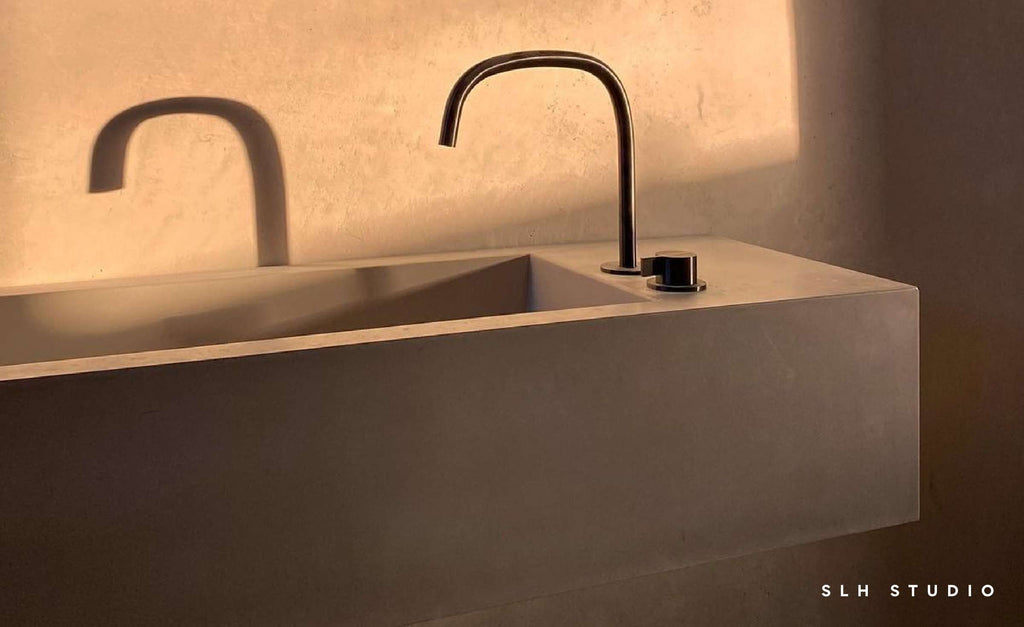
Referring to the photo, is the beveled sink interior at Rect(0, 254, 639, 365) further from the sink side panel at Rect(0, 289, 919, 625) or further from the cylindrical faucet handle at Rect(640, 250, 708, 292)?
the sink side panel at Rect(0, 289, 919, 625)

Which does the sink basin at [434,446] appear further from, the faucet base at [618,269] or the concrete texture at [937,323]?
the concrete texture at [937,323]

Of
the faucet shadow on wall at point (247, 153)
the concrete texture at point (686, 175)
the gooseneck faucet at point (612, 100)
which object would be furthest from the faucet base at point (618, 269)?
the faucet shadow on wall at point (247, 153)

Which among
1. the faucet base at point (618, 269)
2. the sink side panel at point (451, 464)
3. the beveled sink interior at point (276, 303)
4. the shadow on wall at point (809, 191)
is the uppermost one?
the shadow on wall at point (809, 191)

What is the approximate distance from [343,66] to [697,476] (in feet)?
2.24

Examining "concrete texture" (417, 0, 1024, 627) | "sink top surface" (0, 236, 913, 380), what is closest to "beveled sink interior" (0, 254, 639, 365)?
"sink top surface" (0, 236, 913, 380)

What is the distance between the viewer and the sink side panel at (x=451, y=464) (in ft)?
2.74

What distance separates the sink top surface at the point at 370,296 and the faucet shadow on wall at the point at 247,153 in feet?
0.16

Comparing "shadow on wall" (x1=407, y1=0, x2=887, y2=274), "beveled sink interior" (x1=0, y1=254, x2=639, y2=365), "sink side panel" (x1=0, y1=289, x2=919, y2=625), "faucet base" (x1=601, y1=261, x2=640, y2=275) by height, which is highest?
"shadow on wall" (x1=407, y1=0, x2=887, y2=274)

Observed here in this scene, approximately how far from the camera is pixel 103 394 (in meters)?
0.83

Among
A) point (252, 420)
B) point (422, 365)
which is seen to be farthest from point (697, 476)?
point (252, 420)

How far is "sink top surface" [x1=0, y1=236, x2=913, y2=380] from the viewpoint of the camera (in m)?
1.11

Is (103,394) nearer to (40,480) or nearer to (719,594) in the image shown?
(40,480)

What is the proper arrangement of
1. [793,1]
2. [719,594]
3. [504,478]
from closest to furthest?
1. [504,478]
2. [793,1]
3. [719,594]

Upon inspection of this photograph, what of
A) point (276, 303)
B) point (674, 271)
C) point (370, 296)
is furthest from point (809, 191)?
point (276, 303)
